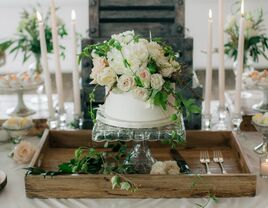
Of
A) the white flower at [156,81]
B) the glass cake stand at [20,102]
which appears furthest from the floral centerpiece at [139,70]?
the glass cake stand at [20,102]

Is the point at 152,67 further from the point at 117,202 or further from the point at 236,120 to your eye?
the point at 236,120

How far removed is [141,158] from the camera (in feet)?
4.94

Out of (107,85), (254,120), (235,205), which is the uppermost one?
(107,85)

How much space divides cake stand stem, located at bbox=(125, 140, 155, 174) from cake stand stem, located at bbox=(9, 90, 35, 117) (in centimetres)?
70

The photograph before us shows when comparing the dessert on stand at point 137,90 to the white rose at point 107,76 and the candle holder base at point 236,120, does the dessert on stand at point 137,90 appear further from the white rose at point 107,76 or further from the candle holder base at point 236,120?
the candle holder base at point 236,120

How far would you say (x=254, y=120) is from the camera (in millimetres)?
1691

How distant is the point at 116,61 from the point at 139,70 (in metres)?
0.07

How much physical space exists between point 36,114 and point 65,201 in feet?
2.55

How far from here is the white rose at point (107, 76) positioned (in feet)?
4.41

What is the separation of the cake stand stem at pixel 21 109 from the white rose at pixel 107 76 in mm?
803

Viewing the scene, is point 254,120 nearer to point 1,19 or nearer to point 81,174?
point 81,174

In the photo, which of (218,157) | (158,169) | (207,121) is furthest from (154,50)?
(207,121)

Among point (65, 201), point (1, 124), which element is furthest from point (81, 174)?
point (1, 124)

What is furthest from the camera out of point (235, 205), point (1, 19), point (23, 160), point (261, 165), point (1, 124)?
point (1, 19)
